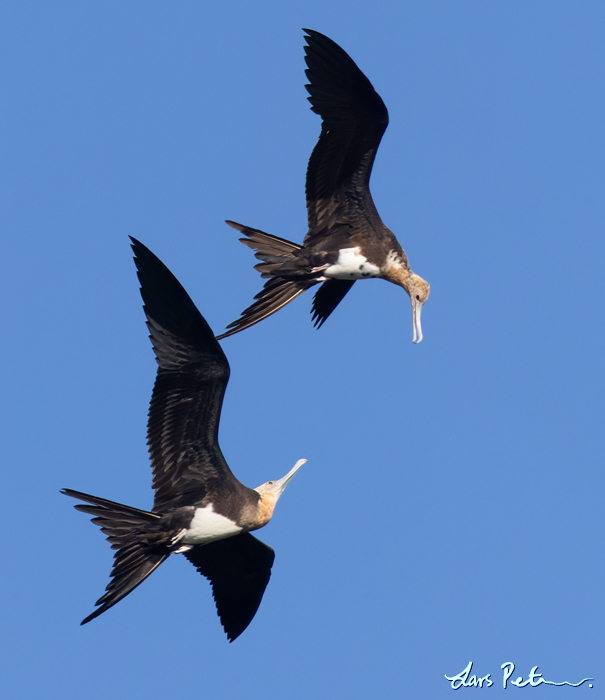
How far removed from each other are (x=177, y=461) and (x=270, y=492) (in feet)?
3.32

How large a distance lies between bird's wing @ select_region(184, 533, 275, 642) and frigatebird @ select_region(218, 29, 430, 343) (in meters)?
1.79

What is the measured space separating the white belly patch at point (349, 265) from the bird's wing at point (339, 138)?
202 millimetres

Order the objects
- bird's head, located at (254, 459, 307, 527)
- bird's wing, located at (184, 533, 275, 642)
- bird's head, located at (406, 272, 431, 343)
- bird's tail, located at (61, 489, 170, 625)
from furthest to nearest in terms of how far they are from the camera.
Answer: bird's head, located at (406, 272, 431, 343) → bird's wing, located at (184, 533, 275, 642) → bird's head, located at (254, 459, 307, 527) → bird's tail, located at (61, 489, 170, 625)

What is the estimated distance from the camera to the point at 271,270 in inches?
443

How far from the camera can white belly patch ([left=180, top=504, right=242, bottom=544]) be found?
981 centimetres

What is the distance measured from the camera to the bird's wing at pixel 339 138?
1094cm

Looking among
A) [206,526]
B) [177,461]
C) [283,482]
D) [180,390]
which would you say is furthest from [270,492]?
[180,390]

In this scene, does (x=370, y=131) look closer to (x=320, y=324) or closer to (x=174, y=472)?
→ (x=320, y=324)

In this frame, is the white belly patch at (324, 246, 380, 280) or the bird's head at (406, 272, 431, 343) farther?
the bird's head at (406, 272, 431, 343)

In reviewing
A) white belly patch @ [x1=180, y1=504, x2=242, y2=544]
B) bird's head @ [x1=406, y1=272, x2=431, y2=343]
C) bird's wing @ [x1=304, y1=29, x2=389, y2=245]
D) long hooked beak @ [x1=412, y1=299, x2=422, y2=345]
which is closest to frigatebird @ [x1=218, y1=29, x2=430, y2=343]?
bird's wing @ [x1=304, y1=29, x2=389, y2=245]

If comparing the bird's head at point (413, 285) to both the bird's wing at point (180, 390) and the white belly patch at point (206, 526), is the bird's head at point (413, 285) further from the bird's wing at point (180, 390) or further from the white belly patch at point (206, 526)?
the white belly patch at point (206, 526)

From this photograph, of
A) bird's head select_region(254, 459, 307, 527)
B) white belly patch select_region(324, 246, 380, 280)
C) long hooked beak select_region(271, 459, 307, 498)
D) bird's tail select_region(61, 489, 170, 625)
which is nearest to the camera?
bird's tail select_region(61, 489, 170, 625)

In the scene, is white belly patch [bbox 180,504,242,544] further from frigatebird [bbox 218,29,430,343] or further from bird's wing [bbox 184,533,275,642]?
frigatebird [bbox 218,29,430,343]

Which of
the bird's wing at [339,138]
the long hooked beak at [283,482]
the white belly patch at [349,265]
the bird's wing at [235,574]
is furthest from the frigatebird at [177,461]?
the bird's wing at [339,138]
